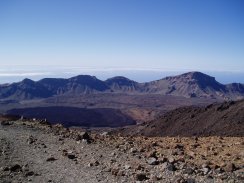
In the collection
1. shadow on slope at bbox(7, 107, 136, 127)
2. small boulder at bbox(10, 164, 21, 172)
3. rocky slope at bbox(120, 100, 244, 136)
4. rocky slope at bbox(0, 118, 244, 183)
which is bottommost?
shadow on slope at bbox(7, 107, 136, 127)

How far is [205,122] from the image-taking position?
49.5 metres

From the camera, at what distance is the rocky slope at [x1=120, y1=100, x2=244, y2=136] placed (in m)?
41.6

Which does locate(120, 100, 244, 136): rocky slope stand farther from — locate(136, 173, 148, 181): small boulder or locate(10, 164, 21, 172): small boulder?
locate(10, 164, 21, 172): small boulder

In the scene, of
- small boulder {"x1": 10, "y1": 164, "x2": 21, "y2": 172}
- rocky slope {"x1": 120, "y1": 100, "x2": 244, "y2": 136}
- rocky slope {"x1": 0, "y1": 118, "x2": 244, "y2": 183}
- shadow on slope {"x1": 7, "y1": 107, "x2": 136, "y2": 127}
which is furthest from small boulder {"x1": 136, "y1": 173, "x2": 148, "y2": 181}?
shadow on slope {"x1": 7, "y1": 107, "x2": 136, "y2": 127}

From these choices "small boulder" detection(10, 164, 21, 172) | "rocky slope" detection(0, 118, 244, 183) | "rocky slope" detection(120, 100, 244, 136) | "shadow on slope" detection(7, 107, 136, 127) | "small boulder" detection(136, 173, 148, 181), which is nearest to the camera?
"small boulder" detection(136, 173, 148, 181)

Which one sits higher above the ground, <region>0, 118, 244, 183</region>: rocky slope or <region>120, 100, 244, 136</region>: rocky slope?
<region>0, 118, 244, 183</region>: rocky slope

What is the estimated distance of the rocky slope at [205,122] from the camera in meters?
41.6

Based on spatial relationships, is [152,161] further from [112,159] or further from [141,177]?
[141,177]

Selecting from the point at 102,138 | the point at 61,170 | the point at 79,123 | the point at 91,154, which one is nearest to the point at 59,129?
the point at 102,138

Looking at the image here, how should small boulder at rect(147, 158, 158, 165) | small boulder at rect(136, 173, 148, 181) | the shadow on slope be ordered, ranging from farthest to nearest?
1. the shadow on slope
2. small boulder at rect(147, 158, 158, 165)
3. small boulder at rect(136, 173, 148, 181)

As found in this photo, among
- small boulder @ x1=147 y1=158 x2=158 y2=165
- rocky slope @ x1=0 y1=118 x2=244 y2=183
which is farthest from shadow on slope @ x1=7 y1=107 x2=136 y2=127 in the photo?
small boulder @ x1=147 y1=158 x2=158 y2=165

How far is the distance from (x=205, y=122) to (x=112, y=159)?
36.9m

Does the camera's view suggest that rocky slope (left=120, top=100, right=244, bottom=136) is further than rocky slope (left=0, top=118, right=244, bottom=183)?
Yes

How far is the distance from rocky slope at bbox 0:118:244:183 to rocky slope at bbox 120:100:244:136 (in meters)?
22.5
